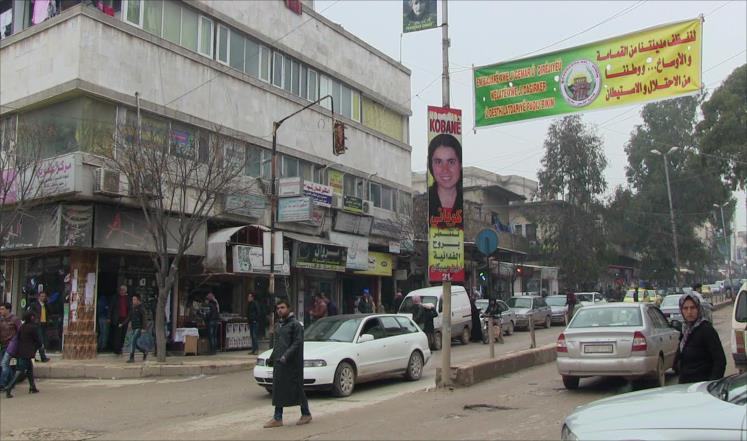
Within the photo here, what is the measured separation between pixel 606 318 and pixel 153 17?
665 inches

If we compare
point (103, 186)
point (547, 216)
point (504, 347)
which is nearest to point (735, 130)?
point (547, 216)

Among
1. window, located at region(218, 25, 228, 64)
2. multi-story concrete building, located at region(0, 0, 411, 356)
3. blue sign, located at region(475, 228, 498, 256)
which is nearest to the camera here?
blue sign, located at region(475, 228, 498, 256)

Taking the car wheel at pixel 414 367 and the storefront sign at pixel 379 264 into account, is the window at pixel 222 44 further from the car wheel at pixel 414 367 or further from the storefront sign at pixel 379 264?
the car wheel at pixel 414 367

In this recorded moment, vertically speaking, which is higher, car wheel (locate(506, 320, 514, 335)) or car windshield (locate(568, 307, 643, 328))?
car windshield (locate(568, 307, 643, 328))

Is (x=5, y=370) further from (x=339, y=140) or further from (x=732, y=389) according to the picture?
(x=732, y=389)

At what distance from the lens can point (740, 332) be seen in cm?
1096

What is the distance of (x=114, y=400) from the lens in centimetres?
1213

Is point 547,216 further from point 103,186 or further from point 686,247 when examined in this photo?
point 103,186

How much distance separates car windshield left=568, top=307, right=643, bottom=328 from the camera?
438 inches

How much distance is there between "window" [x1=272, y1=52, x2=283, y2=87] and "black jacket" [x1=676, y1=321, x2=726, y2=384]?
69.8ft

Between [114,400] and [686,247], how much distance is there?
57.5 meters

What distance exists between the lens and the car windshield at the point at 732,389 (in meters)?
4.47

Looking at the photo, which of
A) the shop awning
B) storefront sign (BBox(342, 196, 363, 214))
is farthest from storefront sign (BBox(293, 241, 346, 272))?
the shop awning

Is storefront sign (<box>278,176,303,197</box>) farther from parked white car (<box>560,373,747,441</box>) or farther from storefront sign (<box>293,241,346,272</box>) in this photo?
parked white car (<box>560,373,747,441</box>)
